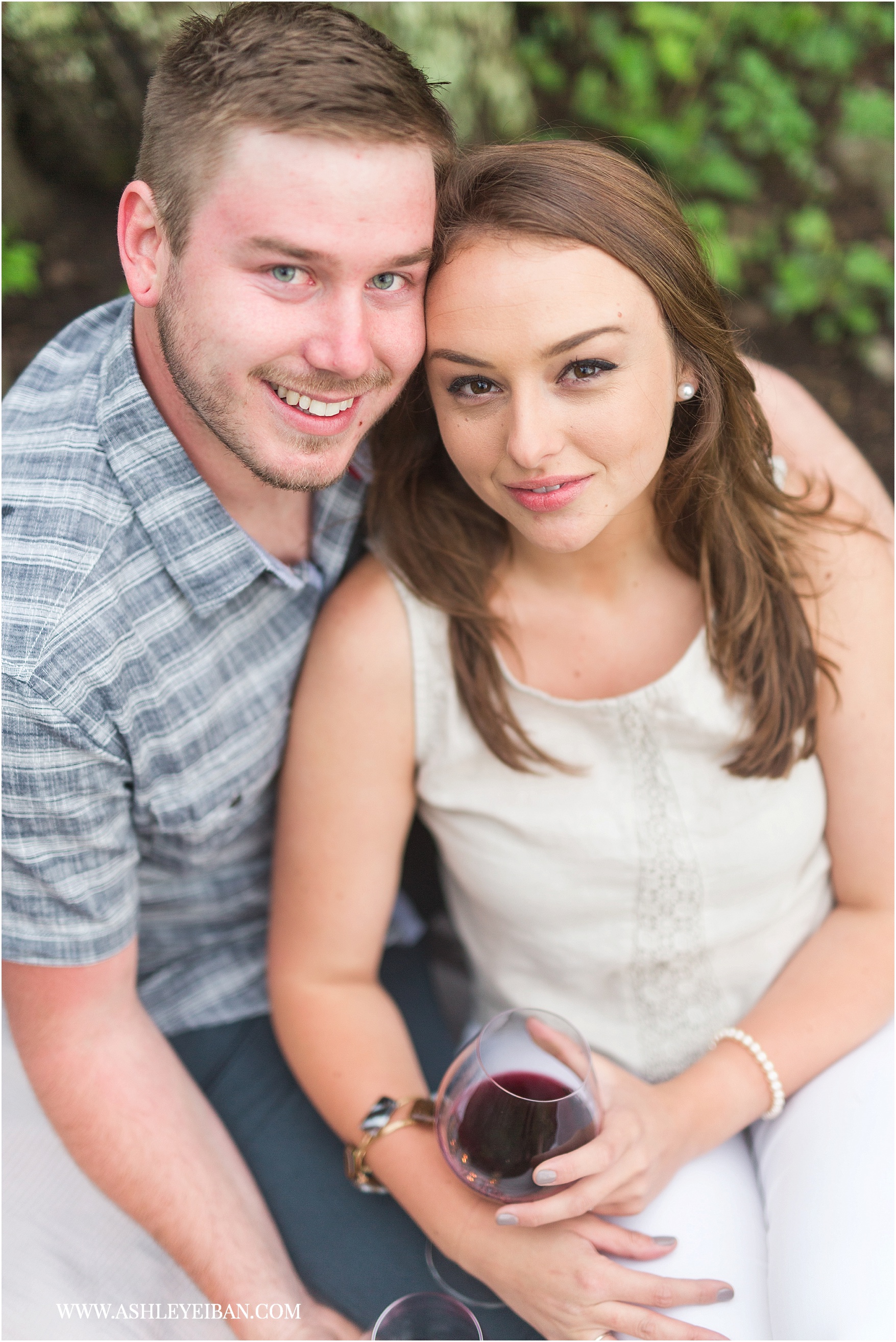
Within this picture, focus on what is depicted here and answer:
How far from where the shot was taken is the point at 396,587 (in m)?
1.99

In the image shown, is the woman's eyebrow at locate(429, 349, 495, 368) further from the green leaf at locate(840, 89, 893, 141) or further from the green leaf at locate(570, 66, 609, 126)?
the green leaf at locate(840, 89, 893, 141)

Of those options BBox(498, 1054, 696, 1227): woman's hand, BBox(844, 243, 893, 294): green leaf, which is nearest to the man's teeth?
BBox(498, 1054, 696, 1227): woman's hand

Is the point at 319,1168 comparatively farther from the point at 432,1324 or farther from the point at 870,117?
the point at 870,117

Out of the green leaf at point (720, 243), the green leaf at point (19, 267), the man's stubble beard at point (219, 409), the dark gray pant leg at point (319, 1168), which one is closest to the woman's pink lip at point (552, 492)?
the man's stubble beard at point (219, 409)

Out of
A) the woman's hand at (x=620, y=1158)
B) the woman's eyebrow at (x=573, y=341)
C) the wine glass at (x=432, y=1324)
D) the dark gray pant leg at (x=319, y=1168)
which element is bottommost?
the dark gray pant leg at (x=319, y=1168)

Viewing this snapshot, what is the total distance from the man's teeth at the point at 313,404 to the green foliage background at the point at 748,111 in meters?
2.55

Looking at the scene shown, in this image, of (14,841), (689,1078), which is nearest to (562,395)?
(14,841)

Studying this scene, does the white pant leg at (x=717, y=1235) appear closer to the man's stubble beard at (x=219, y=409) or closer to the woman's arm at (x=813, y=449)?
the woman's arm at (x=813, y=449)

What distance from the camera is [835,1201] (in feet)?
6.28

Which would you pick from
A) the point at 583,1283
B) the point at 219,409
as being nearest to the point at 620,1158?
the point at 583,1283

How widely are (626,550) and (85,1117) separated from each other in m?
1.54

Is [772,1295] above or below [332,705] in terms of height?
below

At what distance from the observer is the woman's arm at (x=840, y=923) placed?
1.99 m

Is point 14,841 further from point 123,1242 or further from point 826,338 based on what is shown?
point 826,338
